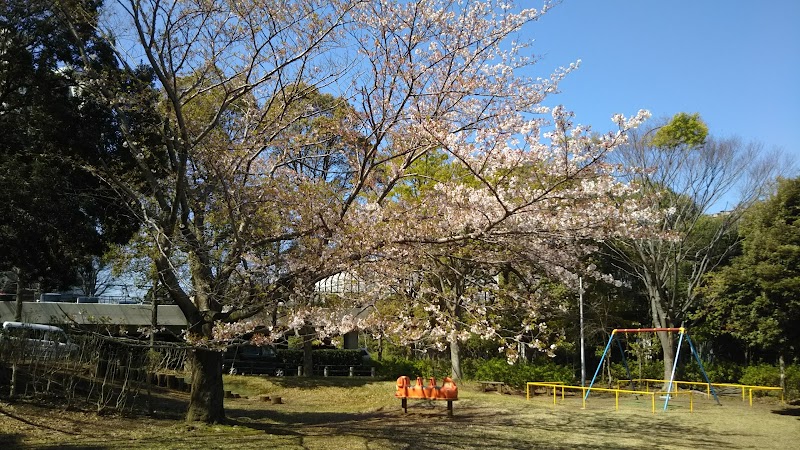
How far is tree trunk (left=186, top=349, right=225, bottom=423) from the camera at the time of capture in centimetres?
1030

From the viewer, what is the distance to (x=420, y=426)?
39.7ft

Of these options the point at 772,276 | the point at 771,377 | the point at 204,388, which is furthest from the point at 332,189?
the point at 771,377

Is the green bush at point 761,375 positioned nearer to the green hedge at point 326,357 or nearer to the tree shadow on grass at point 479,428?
the tree shadow on grass at point 479,428

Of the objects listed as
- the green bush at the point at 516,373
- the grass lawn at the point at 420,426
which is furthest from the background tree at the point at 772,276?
the green bush at the point at 516,373

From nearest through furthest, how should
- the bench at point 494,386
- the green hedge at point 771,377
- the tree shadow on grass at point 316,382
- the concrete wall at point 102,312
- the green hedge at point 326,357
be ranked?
1. the green hedge at point 771,377
2. the bench at point 494,386
3. the tree shadow on grass at point 316,382
4. the concrete wall at point 102,312
5. the green hedge at point 326,357

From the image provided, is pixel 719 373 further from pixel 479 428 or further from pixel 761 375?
pixel 479 428

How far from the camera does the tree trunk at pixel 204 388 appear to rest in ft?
33.8

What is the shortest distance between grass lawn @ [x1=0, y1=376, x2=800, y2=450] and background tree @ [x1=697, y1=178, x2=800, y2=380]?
1972mm

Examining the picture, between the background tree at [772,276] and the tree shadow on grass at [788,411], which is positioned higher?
the background tree at [772,276]

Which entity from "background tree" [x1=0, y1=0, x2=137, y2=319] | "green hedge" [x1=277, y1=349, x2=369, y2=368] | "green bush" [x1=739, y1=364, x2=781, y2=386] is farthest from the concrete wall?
"green bush" [x1=739, y1=364, x2=781, y2=386]

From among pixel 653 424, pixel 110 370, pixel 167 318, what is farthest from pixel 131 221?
pixel 167 318

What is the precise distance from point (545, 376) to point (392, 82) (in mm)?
15166

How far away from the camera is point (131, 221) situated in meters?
12.3

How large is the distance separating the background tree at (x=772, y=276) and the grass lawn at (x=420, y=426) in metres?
1.97
